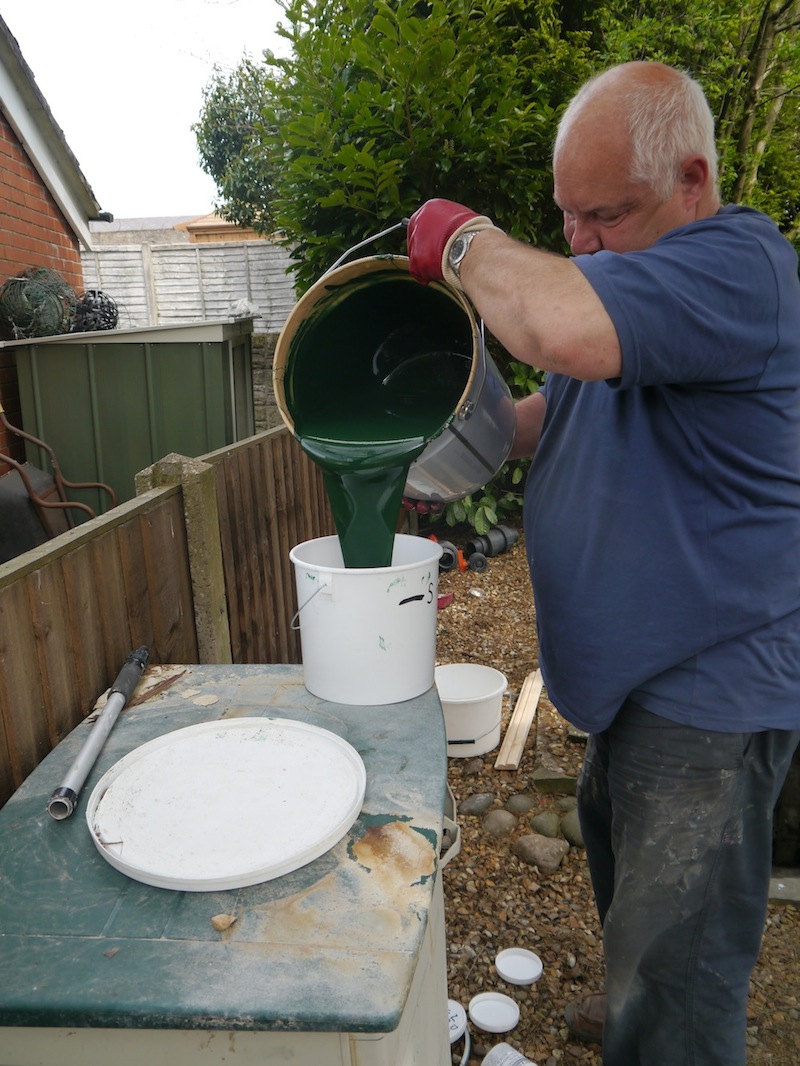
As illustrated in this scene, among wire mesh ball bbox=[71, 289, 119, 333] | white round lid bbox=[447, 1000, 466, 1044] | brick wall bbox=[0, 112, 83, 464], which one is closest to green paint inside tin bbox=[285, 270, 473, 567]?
white round lid bbox=[447, 1000, 466, 1044]

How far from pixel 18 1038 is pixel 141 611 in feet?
4.03

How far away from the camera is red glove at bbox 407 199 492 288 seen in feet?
5.19

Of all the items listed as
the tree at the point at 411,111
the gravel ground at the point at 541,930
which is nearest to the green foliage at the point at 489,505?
the tree at the point at 411,111

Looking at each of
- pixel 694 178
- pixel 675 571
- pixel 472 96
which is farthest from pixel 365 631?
pixel 472 96

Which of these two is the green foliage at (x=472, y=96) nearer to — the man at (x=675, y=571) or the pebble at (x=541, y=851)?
the pebble at (x=541, y=851)

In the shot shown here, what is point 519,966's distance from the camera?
2471 millimetres

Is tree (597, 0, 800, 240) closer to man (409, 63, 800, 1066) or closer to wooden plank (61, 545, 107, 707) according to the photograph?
man (409, 63, 800, 1066)

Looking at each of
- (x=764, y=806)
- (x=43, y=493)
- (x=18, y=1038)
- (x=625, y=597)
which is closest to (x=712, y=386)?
(x=625, y=597)

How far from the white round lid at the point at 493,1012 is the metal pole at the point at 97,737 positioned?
4.47 ft

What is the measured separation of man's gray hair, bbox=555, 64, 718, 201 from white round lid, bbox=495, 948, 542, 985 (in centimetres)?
217

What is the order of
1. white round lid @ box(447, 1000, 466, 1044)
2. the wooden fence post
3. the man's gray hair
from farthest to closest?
the wooden fence post < white round lid @ box(447, 1000, 466, 1044) < the man's gray hair

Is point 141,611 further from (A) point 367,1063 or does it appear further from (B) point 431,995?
(A) point 367,1063

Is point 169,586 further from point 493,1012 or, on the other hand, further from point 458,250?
point 493,1012

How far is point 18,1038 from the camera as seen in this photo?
1158 millimetres
